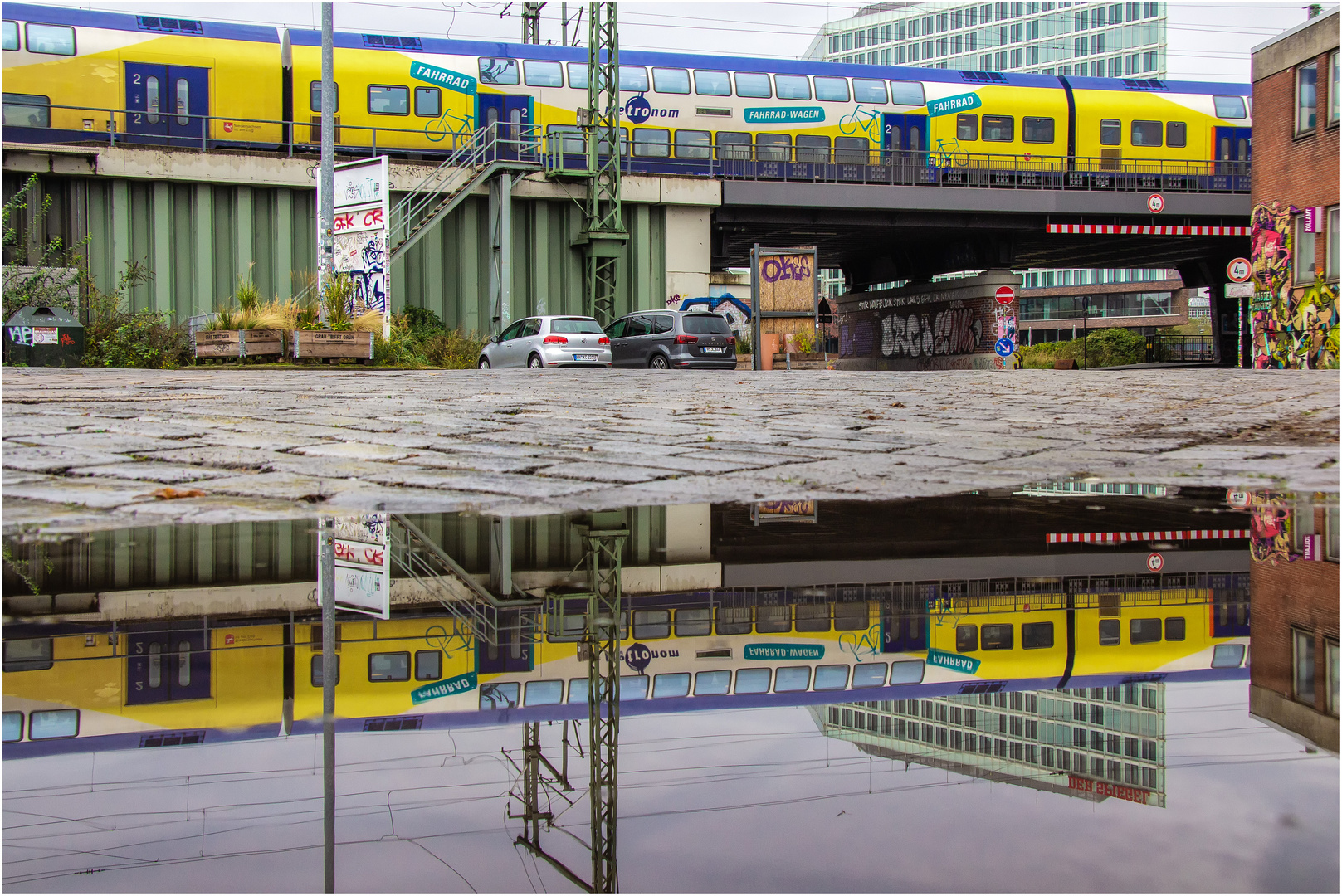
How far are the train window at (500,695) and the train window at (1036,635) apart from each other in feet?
3.88

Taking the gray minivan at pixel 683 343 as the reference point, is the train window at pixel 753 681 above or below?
below

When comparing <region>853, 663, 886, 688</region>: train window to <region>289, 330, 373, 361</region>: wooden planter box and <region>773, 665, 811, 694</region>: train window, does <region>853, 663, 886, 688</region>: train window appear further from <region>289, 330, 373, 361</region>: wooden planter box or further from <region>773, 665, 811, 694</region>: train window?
<region>289, 330, 373, 361</region>: wooden planter box

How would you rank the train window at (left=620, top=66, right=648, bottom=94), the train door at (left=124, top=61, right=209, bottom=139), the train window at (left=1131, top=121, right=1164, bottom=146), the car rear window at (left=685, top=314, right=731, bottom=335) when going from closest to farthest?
the car rear window at (left=685, top=314, right=731, bottom=335) < the train door at (left=124, top=61, right=209, bottom=139) < the train window at (left=620, top=66, right=648, bottom=94) < the train window at (left=1131, top=121, right=1164, bottom=146)

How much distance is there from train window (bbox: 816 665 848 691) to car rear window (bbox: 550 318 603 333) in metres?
22.4

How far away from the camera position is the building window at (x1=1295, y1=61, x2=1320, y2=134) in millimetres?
24125

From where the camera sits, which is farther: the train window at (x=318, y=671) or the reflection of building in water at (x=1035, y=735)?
the train window at (x=318, y=671)

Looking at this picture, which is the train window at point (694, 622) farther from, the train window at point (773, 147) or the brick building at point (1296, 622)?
the train window at point (773, 147)

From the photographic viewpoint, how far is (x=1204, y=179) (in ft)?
111

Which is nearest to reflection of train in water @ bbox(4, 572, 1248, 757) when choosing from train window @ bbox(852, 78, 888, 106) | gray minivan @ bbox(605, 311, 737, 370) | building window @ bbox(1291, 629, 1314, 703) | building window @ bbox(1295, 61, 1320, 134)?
building window @ bbox(1291, 629, 1314, 703)

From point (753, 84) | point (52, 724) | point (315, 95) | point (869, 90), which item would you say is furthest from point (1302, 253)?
point (52, 724)

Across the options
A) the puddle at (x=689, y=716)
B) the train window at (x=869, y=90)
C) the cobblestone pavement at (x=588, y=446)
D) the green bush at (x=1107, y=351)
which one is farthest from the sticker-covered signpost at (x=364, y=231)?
the green bush at (x=1107, y=351)

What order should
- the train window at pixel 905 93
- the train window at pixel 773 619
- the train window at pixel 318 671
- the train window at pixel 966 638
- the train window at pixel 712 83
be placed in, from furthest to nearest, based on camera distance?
the train window at pixel 905 93 → the train window at pixel 712 83 → the train window at pixel 773 619 → the train window at pixel 966 638 → the train window at pixel 318 671

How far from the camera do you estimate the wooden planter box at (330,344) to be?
71.2 ft

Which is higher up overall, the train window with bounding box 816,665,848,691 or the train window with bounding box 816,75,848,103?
the train window with bounding box 816,75,848,103
